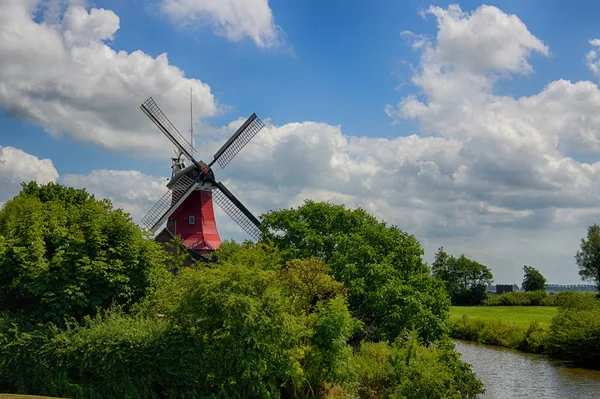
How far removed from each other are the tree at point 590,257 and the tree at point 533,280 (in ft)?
121

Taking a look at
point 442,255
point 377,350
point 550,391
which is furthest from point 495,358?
point 442,255

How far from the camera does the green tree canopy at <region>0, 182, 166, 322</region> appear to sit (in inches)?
996

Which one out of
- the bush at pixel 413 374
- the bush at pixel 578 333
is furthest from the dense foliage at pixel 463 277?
the bush at pixel 413 374

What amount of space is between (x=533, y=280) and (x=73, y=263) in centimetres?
11339

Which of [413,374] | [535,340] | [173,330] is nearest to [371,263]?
[413,374]

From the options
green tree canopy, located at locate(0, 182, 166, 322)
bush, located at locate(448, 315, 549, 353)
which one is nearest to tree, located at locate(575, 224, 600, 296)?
bush, located at locate(448, 315, 549, 353)

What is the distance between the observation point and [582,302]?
51.4m

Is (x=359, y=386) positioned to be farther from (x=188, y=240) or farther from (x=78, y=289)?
(x=188, y=240)

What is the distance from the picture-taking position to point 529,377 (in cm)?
3856

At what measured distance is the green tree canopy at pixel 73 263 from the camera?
25.3 metres

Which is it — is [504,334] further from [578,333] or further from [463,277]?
[463,277]

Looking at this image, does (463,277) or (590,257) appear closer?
(590,257)

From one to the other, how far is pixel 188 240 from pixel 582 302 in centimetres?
3490

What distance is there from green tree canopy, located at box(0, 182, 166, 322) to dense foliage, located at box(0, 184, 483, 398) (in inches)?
2.3
